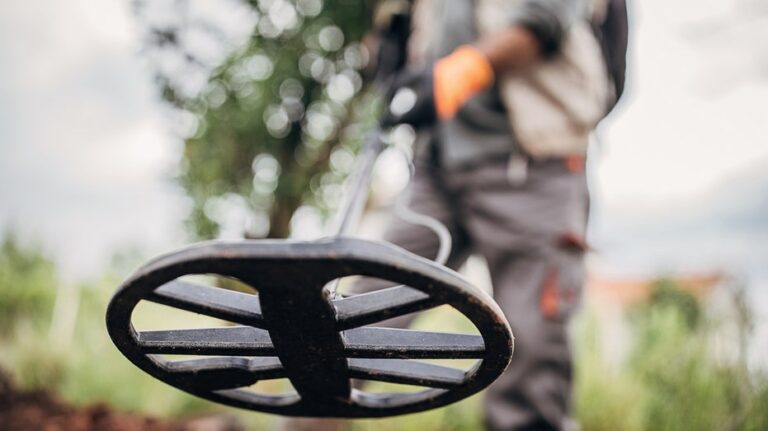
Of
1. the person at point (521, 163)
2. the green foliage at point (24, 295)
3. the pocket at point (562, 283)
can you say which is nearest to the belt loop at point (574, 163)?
the person at point (521, 163)

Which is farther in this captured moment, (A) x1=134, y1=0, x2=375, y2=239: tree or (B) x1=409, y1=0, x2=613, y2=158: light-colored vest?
(A) x1=134, y1=0, x2=375, y2=239: tree

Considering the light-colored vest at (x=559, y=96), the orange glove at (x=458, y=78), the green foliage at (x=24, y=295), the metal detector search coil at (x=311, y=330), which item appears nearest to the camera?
the metal detector search coil at (x=311, y=330)

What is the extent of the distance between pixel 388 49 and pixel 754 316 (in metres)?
1.78

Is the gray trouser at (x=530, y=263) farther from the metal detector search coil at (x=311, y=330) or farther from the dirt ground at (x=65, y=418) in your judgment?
the dirt ground at (x=65, y=418)

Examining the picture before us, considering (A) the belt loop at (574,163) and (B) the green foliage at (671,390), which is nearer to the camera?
(A) the belt loop at (574,163)

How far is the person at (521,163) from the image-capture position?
1.55 meters

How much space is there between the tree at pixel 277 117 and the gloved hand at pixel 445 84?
2.91 meters

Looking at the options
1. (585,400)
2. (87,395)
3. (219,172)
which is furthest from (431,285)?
(219,172)

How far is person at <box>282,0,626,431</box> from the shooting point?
5.08 feet

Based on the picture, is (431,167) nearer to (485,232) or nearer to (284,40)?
(485,232)

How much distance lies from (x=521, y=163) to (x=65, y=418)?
2.07 meters

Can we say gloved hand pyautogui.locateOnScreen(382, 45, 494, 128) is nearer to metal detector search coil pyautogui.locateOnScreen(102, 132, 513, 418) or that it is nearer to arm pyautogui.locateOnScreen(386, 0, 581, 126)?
arm pyautogui.locateOnScreen(386, 0, 581, 126)

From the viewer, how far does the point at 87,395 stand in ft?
9.47

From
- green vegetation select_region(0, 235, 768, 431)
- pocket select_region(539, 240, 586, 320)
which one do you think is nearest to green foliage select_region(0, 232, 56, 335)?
green vegetation select_region(0, 235, 768, 431)
